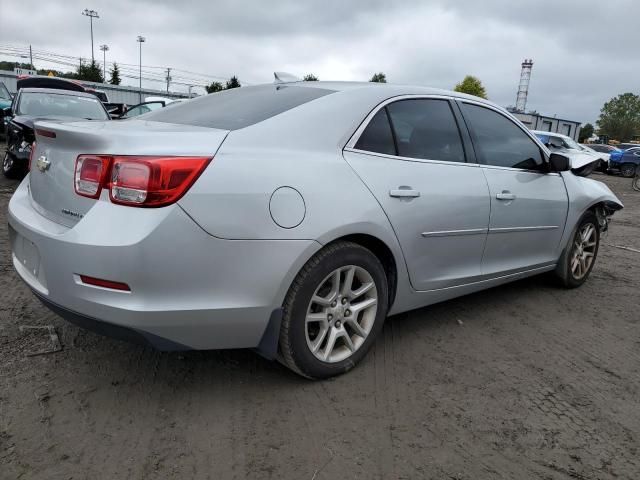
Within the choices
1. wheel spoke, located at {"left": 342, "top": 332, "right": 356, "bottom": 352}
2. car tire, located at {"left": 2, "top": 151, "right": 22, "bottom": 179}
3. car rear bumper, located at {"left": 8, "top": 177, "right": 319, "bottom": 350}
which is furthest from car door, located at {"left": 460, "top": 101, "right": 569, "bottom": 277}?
car tire, located at {"left": 2, "top": 151, "right": 22, "bottom": 179}

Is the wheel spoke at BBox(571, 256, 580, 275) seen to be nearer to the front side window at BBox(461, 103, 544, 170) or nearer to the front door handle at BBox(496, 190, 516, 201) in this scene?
the front side window at BBox(461, 103, 544, 170)

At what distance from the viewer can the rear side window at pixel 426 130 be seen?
2.96 metres

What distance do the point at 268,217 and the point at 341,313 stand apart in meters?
0.72

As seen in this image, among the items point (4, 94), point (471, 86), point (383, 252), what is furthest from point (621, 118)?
point (383, 252)

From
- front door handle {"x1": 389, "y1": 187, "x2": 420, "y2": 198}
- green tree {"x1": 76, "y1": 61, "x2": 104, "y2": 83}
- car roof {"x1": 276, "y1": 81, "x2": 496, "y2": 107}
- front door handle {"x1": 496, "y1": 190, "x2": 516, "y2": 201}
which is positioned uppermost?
green tree {"x1": 76, "y1": 61, "x2": 104, "y2": 83}

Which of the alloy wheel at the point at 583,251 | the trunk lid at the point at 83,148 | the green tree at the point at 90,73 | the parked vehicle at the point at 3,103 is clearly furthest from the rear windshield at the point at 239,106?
the green tree at the point at 90,73

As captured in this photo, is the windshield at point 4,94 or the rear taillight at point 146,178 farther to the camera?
the windshield at point 4,94

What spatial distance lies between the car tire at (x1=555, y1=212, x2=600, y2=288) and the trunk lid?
3.33m

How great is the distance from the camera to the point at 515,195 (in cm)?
357

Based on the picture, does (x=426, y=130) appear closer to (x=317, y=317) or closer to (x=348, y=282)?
(x=348, y=282)

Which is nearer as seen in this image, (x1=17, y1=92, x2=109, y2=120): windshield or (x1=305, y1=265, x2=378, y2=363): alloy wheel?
(x1=305, y1=265, x2=378, y2=363): alloy wheel

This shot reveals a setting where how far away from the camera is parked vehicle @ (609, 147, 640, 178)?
24312 mm

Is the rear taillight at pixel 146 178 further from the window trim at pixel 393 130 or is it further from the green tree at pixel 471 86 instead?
the green tree at pixel 471 86

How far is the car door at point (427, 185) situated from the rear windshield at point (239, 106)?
1.33ft
